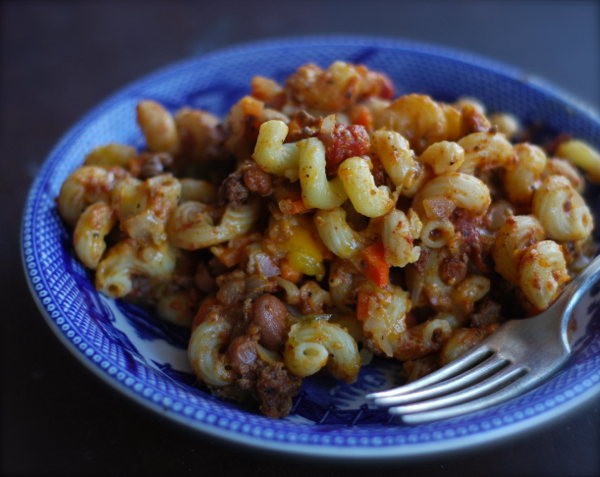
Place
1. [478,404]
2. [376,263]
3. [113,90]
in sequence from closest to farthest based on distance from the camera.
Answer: [478,404]
[376,263]
[113,90]

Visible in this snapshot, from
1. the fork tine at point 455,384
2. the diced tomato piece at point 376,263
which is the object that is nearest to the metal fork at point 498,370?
the fork tine at point 455,384

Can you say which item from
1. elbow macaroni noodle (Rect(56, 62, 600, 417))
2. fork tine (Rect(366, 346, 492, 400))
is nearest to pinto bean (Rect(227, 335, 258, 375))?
elbow macaroni noodle (Rect(56, 62, 600, 417))

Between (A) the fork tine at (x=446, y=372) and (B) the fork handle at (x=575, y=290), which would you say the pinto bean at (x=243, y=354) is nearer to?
(A) the fork tine at (x=446, y=372)

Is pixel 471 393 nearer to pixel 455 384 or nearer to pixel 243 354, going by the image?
pixel 455 384

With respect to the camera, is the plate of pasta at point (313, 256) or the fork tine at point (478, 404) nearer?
the fork tine at point (478, 404)

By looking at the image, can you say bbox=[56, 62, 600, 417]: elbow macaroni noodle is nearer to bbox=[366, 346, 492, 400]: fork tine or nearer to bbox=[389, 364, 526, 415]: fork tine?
bbox=[366, 346, 492, 400]: fork tine

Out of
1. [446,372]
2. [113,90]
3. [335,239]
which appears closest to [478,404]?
[446,372]

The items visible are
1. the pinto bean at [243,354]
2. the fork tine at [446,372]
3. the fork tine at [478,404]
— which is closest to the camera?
the fork tine at [478,404]
